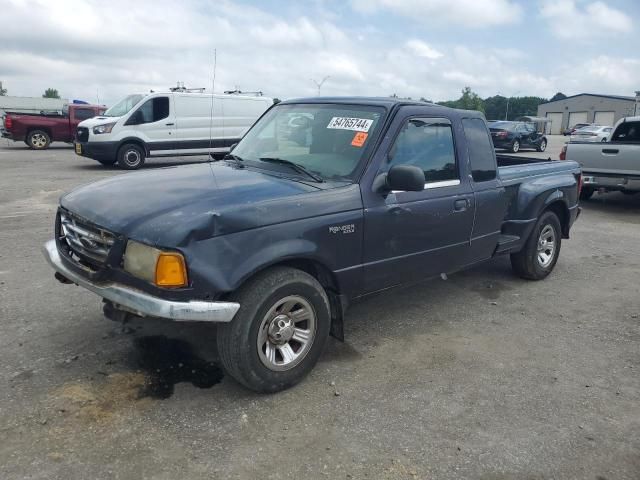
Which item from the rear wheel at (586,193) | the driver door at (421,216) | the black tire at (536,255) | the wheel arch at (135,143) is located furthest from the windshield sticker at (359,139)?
the wheel arch at (135,143)

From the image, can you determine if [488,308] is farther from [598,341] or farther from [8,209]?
[8,209]

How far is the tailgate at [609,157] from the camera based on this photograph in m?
9.64

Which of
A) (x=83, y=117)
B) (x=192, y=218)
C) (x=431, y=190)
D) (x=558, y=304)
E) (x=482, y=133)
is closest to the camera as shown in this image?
(x=192, y=218)

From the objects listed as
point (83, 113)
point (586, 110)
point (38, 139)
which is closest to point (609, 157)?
point (83, 113)

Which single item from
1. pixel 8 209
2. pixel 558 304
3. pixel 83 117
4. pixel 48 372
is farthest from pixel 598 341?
pixel 83 117

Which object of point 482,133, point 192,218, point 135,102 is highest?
point 135,102

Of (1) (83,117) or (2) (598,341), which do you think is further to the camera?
(1) (83,117)

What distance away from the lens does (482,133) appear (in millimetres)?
4898

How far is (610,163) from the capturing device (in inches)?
391

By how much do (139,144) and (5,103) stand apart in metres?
41.0

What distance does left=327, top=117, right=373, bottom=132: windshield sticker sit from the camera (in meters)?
3.98

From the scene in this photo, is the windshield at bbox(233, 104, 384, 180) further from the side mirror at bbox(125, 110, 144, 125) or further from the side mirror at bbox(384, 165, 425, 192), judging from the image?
the side mirror at bbox(125, 110, 144, 125)

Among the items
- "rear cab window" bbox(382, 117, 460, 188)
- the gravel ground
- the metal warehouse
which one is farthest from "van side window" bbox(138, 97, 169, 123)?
the metal warehouse

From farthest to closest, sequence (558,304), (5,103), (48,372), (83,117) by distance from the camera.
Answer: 1. (5,103)
2. (83,117)
3. (558,304)
4. (48,372)
